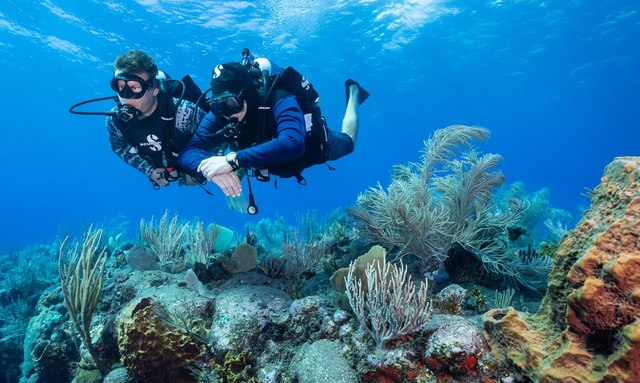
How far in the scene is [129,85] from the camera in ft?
17.7

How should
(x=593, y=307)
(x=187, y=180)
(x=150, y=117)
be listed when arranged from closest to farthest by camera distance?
(x=593, y=307) → (x=150, y=117) → (x=187, y=180)

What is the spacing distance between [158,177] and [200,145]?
176 cm

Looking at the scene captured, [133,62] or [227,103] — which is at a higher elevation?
[133,62]

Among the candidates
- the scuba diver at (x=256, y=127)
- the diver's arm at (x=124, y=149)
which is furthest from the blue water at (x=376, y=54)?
the diver's arm at (x=124, y=149)

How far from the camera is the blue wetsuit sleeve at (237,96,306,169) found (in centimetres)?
423

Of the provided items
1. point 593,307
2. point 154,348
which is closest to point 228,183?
point 154,348

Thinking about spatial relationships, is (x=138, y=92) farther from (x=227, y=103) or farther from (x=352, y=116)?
(x=352, y=116)

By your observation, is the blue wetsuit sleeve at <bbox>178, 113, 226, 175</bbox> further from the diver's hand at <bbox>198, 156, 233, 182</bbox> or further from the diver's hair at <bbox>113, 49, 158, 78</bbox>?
the diver's hair at <bbox>113, 49, 158, 78</bbox>

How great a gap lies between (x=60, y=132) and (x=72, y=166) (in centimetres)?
3775

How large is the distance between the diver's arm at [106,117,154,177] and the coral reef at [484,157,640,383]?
6523mm

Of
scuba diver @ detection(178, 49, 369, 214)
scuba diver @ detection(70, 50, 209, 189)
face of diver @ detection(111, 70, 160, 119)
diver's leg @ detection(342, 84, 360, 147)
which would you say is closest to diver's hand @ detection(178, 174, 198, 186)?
scuba diver @ detection(70, 50, 209, 189)

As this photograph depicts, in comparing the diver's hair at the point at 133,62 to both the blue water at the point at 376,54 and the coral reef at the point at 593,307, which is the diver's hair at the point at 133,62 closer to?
the blue water at the point at 376,54

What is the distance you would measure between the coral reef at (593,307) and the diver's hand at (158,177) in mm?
6060

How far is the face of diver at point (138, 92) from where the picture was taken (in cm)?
536
